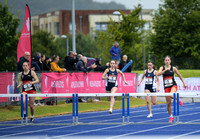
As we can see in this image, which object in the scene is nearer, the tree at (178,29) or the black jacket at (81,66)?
the black jacket at (81,66)

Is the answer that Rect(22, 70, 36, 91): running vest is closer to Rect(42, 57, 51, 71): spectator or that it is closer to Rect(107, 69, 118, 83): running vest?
Rect(107, 69, 118, 83): running vest

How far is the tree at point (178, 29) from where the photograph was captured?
47.5m

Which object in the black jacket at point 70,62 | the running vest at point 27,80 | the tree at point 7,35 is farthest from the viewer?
the tree at point 7,35

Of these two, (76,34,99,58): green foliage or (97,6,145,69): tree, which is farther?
(76,34,99,58): green foliage

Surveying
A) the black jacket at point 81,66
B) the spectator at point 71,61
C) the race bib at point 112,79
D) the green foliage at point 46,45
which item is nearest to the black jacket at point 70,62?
the spectator at point 71,61

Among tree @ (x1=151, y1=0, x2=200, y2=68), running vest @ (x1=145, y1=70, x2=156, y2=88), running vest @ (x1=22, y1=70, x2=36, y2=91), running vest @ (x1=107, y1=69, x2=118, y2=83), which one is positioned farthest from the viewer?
tree @ (x1=151, y1=0, x2=200, y2=68)

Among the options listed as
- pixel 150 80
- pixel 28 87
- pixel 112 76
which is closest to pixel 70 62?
pixel 112 76

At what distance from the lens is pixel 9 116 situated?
53.0 feet

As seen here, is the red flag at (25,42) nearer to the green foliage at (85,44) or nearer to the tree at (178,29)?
the tree at (178,29)

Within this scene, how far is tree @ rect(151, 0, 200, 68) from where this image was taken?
156ft

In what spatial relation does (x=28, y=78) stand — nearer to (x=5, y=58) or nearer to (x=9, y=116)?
(x=9, y=116)

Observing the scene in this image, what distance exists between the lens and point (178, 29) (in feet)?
158

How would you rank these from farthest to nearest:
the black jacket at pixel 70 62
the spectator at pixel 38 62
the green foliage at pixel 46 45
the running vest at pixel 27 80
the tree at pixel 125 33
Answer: the green foliage at pixel 46 45
the tree at pixel 125 33
the black jacket at pixel 70 62
the spectator at pixel 38 62
the running vest at pixel 27 80

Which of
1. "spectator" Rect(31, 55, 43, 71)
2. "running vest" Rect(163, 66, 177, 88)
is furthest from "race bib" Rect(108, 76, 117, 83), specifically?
"spectator" Rect(31, 55, 43, 71)
